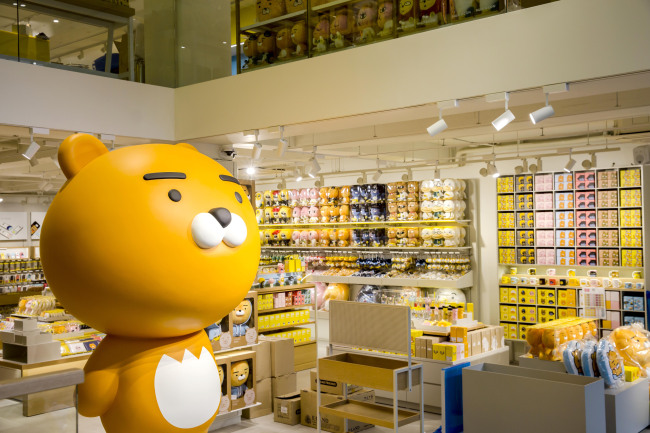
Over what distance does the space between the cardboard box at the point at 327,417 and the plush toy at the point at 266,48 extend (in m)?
3.23

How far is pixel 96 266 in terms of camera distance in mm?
2861

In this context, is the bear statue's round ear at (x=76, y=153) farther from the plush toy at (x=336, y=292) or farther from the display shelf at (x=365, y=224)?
the plush toy at (x=336, y=292)

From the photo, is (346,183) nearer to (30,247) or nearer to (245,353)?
(245,353)

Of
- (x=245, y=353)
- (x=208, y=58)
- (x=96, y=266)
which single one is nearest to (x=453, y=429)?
(x=245, y=353)

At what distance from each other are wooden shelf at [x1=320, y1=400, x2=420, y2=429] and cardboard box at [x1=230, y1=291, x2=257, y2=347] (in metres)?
1.12

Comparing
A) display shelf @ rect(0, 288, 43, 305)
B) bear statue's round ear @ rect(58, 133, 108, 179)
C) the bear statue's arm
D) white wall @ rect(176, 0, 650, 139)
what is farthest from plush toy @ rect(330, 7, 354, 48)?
display shelf @ rect(0, 288, 43, 305)

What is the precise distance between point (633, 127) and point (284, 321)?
16.8 ft

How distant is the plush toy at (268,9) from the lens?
6.24m

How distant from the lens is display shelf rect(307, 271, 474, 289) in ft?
32.1

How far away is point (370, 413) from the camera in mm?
5324

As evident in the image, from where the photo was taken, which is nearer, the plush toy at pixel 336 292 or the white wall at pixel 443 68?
the white wall at pixel 443 68

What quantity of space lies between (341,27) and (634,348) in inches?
149

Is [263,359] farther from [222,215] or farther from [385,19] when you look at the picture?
[222,215]

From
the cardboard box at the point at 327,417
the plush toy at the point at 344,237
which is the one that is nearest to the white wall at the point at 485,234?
the plush toy at the point at 344,237
